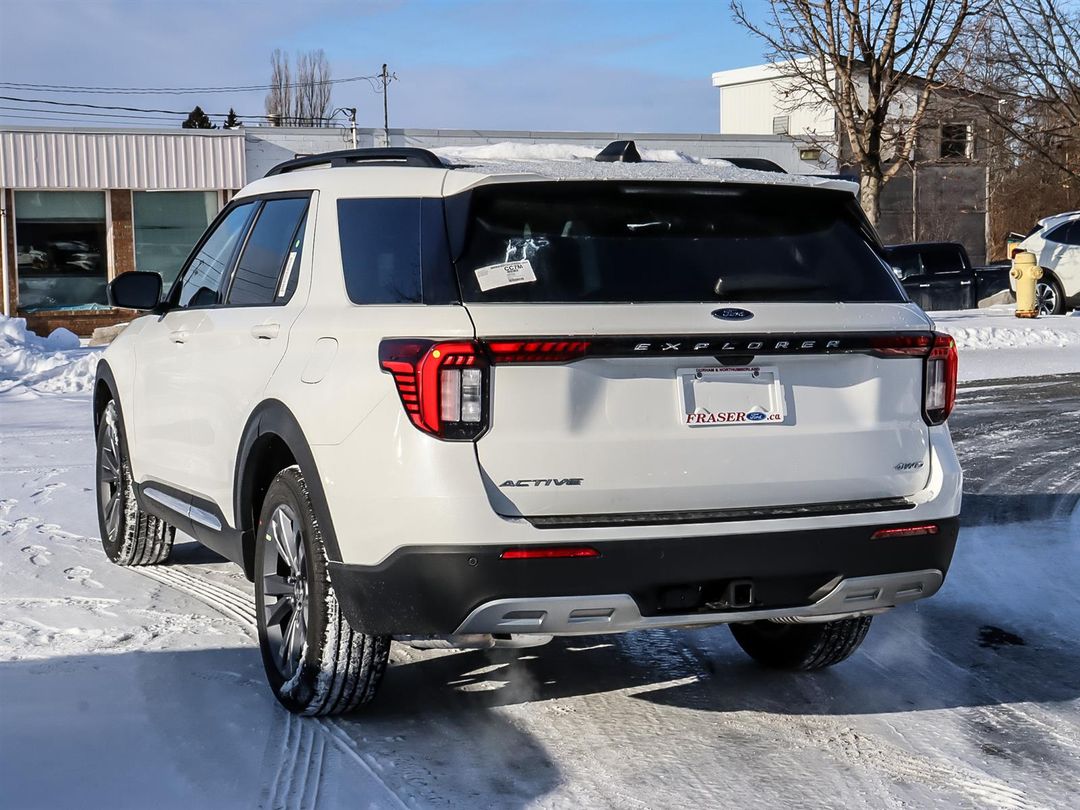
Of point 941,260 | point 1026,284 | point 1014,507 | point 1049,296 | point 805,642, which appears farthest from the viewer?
point 941,260

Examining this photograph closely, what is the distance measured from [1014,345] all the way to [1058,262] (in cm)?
463

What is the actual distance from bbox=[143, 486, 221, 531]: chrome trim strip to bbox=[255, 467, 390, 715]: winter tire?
621 mm

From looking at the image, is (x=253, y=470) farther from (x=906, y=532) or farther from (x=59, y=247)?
(x=59, y=247)

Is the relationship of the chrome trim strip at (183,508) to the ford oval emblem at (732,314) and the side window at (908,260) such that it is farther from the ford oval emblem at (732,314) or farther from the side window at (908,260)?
the side window at (908,260)

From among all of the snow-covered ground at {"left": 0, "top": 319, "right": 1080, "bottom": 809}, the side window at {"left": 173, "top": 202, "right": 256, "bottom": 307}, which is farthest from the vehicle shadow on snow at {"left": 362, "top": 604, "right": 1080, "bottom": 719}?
the side window at {"left": 173, "top": 202, "right": 256, "bottom": 307}

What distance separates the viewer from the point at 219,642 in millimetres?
5504

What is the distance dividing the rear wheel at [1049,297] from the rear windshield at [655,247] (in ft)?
67.1

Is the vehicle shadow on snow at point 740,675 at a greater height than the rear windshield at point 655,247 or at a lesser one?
lesser

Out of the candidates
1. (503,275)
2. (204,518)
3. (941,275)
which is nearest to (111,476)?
(204,518)

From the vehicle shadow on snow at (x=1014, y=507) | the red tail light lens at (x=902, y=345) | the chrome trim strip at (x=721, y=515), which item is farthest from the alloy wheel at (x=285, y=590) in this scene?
the vehicle shadow on snow at (x=1014, y=507)

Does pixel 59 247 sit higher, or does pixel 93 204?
pixel 93 204

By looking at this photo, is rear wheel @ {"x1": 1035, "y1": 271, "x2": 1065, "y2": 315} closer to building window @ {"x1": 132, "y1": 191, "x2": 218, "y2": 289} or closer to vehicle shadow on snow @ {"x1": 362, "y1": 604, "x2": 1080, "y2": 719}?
building window @ {"x1": 132, "y1": 191, "x2": 218, "y2": 289}

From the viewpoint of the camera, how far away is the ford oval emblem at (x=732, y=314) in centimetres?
413

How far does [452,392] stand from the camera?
3.91 m
